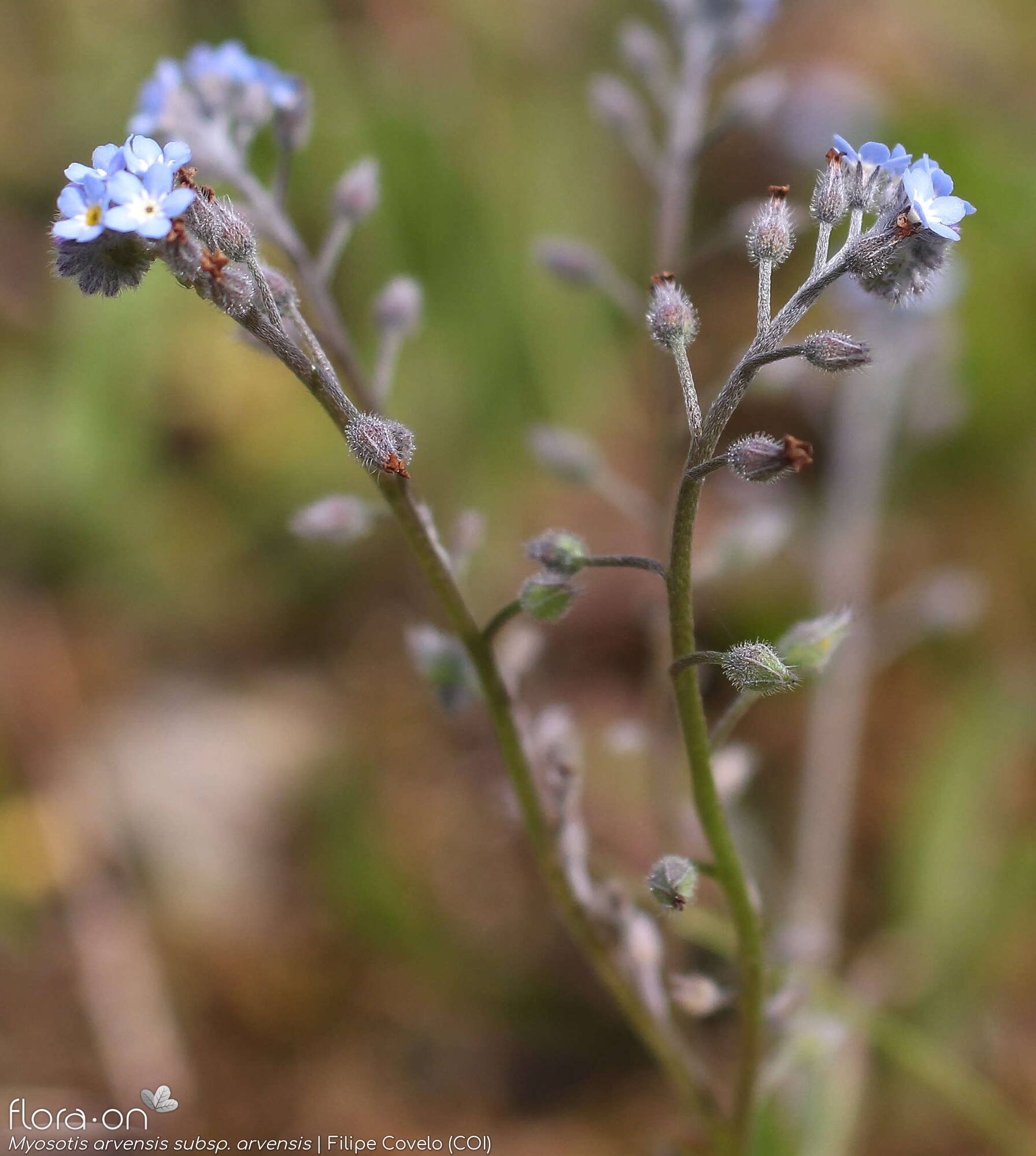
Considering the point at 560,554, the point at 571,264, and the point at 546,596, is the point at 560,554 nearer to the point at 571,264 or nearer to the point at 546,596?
the point at 546,596

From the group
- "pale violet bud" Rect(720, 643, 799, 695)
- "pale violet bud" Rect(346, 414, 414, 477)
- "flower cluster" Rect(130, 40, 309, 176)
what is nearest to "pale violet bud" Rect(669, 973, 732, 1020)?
"pale violet bud" Rect(720, 643, 799, 695)

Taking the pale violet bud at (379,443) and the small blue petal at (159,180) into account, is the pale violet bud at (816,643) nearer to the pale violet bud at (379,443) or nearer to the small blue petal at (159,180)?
the pale violet bud at (379,443)

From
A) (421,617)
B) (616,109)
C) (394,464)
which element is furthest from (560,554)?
(421,617)

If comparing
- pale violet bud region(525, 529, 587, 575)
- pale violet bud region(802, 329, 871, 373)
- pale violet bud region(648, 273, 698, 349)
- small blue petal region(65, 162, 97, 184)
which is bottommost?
pale violet bud region(525, 529, 587, 575)

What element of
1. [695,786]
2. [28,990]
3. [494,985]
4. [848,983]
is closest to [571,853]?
[695,786]

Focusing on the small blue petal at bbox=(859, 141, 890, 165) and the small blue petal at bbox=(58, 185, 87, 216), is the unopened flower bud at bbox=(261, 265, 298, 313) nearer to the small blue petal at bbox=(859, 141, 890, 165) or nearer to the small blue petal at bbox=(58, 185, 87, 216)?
the small blue petal at bbox=(58, 185, 87, 216)

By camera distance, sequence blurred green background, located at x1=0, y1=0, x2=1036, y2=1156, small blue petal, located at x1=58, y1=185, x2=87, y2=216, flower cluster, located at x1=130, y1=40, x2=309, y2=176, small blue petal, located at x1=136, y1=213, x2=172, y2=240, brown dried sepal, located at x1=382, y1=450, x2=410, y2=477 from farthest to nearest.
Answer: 1. blurred green background, located at x1=0, y1=0, x2=1036, y2=1156
2. flower cluster, located at x1=130, y1=40, x2=309, y2=176
3. brown dried sepal, located at x1=382, y1=450, x2=410, y2=477
4. small blue petal, located at x1=58, y1=185, x2=87, y2=216
5. small blue petal, located at x1=136, y1=213, x2=172, y2=240
